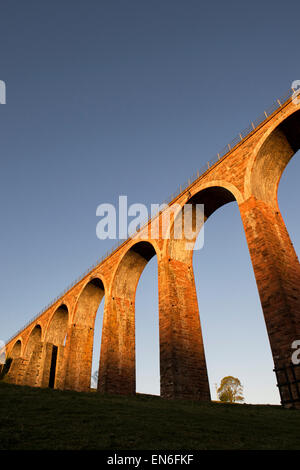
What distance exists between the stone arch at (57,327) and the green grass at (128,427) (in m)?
23.8

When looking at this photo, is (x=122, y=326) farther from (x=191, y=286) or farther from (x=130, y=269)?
(x=191, y=286)

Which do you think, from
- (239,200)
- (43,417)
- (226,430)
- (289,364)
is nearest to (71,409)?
(43,417)

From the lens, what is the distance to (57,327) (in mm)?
33625

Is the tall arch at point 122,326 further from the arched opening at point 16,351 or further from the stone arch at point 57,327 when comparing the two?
the arched opening at point 16,351

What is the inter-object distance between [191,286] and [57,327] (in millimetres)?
18589

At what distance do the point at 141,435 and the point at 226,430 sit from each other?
2041 millimetres

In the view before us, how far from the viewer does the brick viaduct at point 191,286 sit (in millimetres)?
13383

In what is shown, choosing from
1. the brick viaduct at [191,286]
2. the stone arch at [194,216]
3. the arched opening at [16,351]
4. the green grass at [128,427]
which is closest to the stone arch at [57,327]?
the brick viaduct at [191,286]

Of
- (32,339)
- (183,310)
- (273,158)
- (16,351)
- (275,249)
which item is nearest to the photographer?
(275,249)

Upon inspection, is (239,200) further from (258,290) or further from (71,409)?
(71,409)

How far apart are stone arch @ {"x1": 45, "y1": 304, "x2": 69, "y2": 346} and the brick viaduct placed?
11.2ft

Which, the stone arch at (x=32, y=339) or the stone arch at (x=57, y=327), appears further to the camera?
the stone arch at (x=32, y=339)

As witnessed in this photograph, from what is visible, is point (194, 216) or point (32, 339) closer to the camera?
point (194, 216)

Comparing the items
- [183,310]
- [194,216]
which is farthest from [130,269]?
[183,310]
